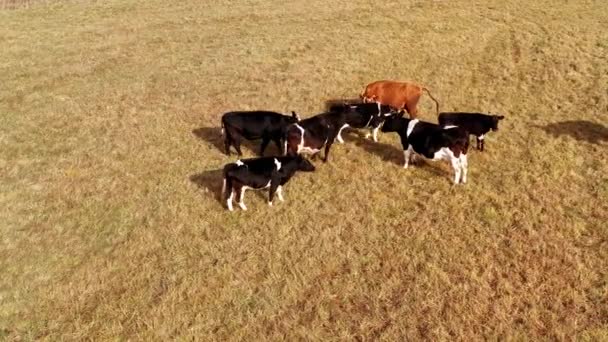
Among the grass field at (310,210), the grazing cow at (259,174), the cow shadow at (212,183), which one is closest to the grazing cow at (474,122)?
the grass field at (310,210)

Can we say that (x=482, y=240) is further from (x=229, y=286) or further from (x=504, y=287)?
(x=229, y=286)

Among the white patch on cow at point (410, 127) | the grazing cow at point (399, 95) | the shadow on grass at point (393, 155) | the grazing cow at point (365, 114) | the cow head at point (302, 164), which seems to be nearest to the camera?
the cow head at point (302, 164)

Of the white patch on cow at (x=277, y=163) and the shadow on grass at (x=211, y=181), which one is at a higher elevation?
the white patch on cow at (x=277, y=163)

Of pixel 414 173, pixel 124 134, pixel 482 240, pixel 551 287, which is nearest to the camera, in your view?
pixel 551 287

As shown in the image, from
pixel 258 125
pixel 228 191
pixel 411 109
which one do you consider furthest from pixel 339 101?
pixel 228 191

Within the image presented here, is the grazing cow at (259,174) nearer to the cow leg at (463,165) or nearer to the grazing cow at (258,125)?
the grazing cow at (258,125)

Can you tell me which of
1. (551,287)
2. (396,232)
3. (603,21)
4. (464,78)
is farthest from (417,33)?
(551,287)
